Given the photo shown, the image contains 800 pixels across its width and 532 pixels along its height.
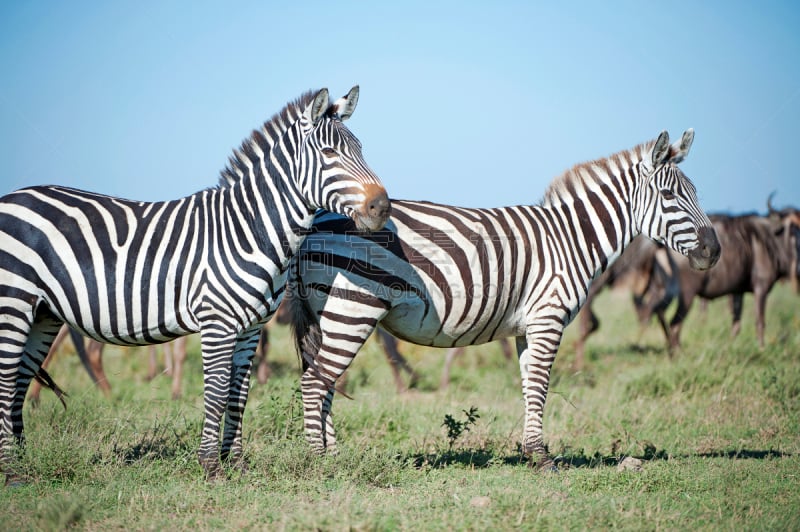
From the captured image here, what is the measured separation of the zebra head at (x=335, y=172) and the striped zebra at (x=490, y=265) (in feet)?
1.91

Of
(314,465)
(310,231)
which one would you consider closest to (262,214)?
(310,231)

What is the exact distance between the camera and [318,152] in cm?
538

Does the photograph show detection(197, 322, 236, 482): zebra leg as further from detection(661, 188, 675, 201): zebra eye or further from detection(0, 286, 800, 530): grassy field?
detection(661, 188, 675, 201): zebra eye

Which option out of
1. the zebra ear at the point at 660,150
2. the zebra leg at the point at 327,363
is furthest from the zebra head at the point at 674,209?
the zebra leg at the point at 327,363

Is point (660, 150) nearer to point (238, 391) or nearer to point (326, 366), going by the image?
point (326, 366)

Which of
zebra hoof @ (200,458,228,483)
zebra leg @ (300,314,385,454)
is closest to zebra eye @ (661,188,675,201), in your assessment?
zebra leg @ (300,314,385,454)

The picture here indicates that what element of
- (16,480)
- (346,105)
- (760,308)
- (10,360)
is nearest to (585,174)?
(346,105)

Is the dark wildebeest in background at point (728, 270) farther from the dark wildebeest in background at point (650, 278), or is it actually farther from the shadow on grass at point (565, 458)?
the shadow on grass at point (565, 458)

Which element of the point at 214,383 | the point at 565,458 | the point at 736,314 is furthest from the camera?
the point at 736,314

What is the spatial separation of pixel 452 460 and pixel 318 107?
10.7ft

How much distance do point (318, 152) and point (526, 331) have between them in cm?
240

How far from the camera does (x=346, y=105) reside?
18.5 ft

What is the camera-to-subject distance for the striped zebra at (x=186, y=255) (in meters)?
5.23

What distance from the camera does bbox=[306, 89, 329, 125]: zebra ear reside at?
17.4 feet
